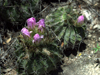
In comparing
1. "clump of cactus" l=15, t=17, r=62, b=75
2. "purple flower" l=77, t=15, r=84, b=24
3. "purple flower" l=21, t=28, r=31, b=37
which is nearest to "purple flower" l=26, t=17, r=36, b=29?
"clump of cactus" l=15, t=17, r=62, b=75

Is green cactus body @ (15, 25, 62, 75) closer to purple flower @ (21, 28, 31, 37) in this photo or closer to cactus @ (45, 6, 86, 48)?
purple flower @ (21, 28, 31, 37)

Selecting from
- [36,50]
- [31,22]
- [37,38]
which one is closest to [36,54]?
[36,50]

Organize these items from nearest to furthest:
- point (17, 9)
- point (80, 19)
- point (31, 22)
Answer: point (31, 22) → point (80, 19) → point (17, 9)

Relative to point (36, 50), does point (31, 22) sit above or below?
above

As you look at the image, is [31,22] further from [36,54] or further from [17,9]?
[17,9]

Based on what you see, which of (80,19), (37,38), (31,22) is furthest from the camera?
(80,19)

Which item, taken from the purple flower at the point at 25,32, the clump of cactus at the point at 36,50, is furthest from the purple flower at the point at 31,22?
the purple flower at the point at 25,32
